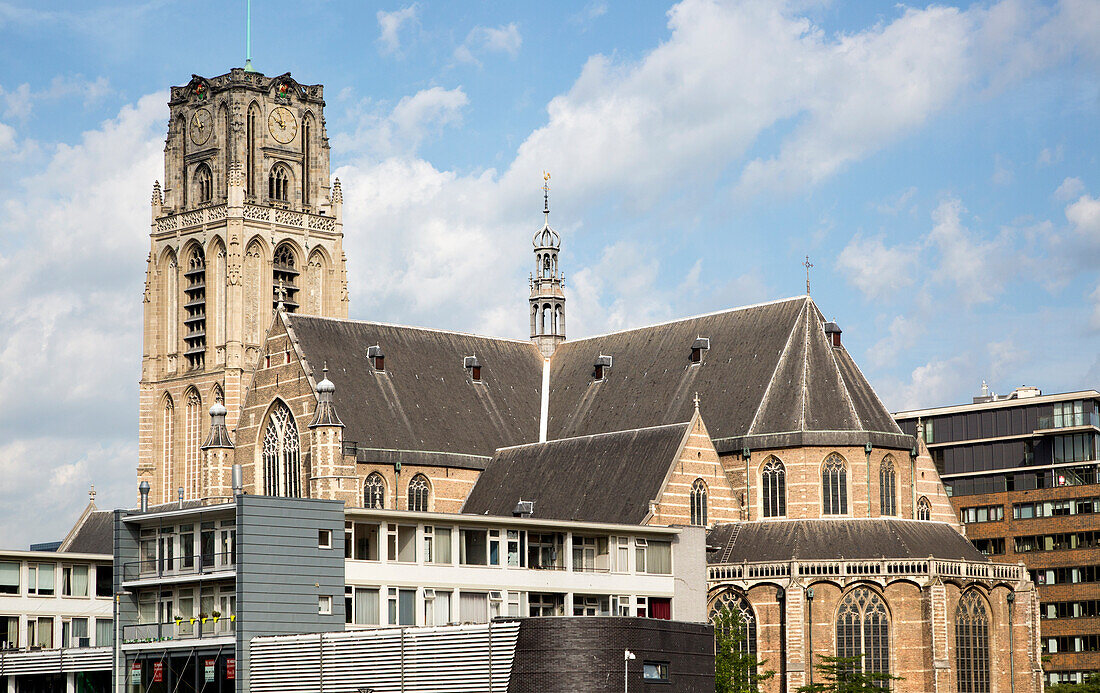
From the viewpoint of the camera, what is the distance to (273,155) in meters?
114

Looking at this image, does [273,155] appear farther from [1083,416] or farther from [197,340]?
[1083,416]

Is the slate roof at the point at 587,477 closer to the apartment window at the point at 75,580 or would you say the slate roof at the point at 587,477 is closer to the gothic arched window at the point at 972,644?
the gothic arched window at the point at 972,644

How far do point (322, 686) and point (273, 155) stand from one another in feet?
208

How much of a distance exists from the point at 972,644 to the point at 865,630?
15.2 feet

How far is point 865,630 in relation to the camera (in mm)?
71562

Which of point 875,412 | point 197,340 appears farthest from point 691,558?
point 197,340

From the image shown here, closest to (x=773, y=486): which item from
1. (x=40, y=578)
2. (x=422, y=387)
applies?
(x=422, y=387)

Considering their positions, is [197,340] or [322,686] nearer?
[322,686]

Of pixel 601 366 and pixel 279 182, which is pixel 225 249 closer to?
pixel 279 182

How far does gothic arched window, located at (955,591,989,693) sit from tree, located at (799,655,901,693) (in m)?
3.46

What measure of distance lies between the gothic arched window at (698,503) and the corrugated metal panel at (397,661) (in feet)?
76.7

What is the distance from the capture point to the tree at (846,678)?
6812 cm

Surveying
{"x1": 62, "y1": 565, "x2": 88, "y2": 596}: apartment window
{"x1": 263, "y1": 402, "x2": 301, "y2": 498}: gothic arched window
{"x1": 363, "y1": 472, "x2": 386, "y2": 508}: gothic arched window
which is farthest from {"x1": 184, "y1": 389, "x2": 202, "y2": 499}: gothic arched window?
{"x1": 62, "y1": 565, "x2": 88, "y2": 596}: apartment window

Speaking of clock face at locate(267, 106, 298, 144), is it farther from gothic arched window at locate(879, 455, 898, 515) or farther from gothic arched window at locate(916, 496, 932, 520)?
gothic arched window at locate(879, 455, 898, 515)
